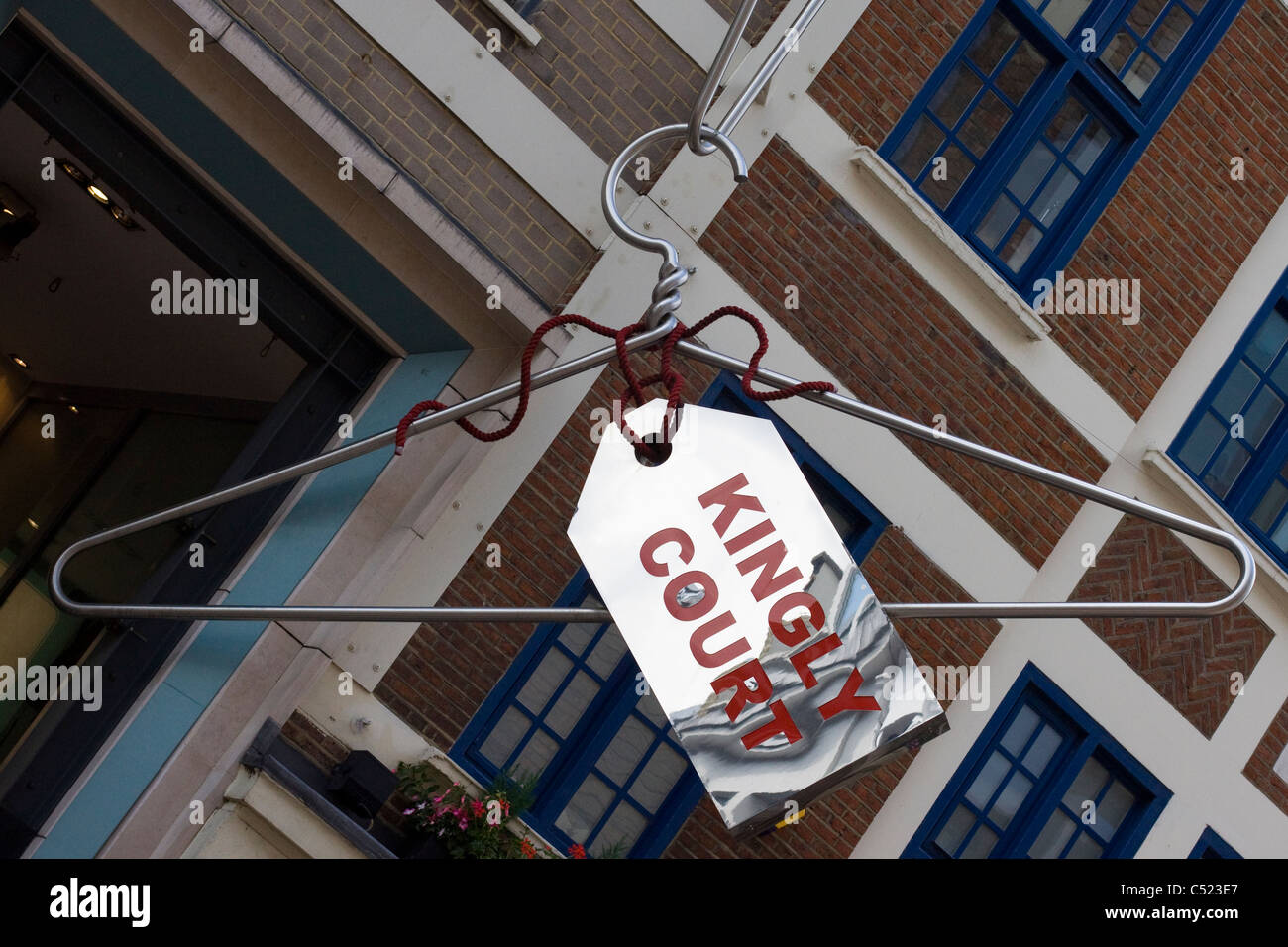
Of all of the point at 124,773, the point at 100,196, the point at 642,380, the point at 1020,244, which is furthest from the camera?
the point at 100,196

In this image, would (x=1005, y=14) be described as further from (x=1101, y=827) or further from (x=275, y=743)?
(x=275, y=743)

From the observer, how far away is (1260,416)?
8461 mm

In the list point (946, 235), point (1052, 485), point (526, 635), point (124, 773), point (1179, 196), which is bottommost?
point (124, 773)

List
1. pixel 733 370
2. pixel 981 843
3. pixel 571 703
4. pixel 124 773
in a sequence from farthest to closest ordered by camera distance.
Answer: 1. pixel 981 843
2. pixel 571 703
3. pixel 124 773
4. pixel 733 370

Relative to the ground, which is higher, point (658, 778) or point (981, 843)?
point (981, 843)

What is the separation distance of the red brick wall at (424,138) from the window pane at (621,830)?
2985 millimetres

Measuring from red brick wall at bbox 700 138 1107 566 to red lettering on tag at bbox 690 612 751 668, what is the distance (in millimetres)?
4452

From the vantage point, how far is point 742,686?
3.02 meters

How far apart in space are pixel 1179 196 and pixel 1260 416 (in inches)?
65.3

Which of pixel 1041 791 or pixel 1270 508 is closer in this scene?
pixel 1041 791

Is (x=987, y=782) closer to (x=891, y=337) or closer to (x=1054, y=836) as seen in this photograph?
(x=1054, y=836)

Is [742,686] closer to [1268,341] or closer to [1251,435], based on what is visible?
[1251,435]

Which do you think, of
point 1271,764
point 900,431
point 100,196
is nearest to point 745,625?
point 900,431

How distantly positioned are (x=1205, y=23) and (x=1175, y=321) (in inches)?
78.7
